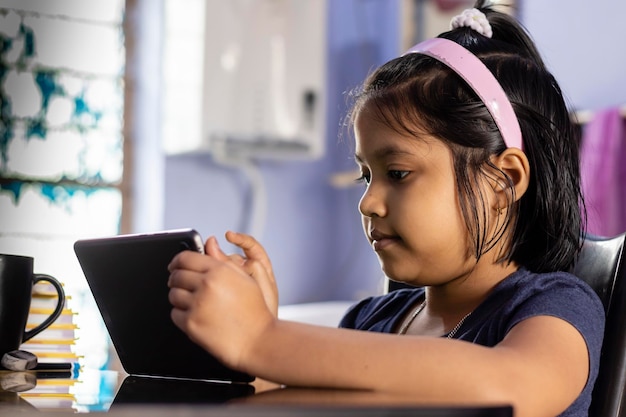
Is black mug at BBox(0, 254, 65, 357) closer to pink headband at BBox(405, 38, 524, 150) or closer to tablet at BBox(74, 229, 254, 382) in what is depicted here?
tablet at BBox(74, 229, 254, 382)

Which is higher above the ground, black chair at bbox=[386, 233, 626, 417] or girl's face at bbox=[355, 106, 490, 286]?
girl's face at bbox=[355, 106, 490, 286]

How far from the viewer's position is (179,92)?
→ 11.2ft

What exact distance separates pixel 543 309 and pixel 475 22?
451mm

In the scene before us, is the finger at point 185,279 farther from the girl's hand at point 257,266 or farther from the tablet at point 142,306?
the girl's hand at point 257,266

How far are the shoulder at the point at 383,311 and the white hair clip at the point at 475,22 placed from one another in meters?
0.33

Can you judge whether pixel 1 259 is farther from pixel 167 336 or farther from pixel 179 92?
pixel 179 92

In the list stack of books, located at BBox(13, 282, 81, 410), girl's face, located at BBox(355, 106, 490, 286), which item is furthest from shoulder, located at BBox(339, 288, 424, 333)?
stack of books, located at BBox(13, 282, 81, 410)

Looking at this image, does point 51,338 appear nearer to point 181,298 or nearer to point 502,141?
→ point 181,298

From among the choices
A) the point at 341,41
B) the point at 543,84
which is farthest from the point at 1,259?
the point at 341,41

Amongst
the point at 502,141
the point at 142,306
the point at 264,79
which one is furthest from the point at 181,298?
the point at 264,79

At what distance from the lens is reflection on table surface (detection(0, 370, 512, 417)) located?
0.40 meters

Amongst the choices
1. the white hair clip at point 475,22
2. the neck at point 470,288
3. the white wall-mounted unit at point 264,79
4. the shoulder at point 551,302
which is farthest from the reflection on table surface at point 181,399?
the white wall-mounted unit at point 264,79

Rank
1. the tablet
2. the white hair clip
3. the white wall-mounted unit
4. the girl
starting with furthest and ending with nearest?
the white wall-mounted unit → the white hair clip → the girl → the tablet

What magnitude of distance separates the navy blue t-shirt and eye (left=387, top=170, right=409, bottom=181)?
157 mm
